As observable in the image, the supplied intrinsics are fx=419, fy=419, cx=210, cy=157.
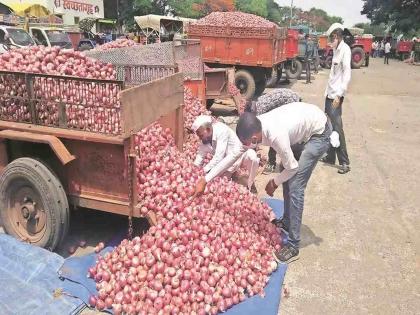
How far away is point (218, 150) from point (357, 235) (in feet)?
6.27

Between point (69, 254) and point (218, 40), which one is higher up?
point (218, 40)

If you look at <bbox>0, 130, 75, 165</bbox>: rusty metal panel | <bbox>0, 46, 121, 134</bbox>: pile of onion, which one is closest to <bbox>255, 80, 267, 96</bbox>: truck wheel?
<bbox>0, 46, 121, 134</bbox>: pile of onion

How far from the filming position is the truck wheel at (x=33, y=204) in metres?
3.80

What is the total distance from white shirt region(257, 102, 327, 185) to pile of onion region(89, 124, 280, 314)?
2.32 feet

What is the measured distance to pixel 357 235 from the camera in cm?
486

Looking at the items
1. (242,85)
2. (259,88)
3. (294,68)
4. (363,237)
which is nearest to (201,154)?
(363,237)

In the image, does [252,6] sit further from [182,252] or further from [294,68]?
[182,252]

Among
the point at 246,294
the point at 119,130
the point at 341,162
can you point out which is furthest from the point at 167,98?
the point at 341,162

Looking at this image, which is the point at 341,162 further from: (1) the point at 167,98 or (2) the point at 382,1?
(2) the point at 382,1

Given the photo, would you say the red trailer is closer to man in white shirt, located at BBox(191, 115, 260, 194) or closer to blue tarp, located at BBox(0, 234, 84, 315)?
man in white shirt, located at BBox(191, 115, 260, 194)

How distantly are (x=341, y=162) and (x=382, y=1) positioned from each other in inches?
1820

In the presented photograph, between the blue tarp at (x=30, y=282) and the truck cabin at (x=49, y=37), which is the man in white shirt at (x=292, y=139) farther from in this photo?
the truck cabin at (x=49, y=37)

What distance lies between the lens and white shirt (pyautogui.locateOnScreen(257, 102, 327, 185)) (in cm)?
360

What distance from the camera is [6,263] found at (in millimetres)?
3826
